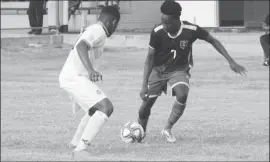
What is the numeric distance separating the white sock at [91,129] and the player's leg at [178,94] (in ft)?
3.70

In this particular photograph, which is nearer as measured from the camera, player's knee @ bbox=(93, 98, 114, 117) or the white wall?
player's knee @ bbox=(93, 98, 114, 117)

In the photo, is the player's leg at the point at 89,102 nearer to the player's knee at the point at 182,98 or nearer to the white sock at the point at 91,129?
the white sock at the point at 91,129

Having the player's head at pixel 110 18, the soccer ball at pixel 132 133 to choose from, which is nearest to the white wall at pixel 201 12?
the soccer ball at pixel 132 133

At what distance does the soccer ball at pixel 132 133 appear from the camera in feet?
28.9

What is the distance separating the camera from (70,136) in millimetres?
9281

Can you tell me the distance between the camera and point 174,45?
870cm

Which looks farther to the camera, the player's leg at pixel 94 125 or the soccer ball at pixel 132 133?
the soccer ball at pixel 132 133

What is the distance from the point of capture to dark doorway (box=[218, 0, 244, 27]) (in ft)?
85.8

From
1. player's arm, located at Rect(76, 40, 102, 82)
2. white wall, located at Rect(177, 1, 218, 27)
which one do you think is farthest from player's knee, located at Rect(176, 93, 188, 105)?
white wall, located at Rect(177, 1, 218, 27)

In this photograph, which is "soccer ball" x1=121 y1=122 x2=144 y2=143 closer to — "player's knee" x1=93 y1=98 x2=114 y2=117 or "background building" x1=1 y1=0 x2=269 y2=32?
"player's knee" x1=93 y1=98 x2=114 y2=117

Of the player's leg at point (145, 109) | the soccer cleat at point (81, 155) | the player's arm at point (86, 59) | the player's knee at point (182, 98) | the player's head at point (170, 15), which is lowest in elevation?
the soccer cleat at point (81, 155)

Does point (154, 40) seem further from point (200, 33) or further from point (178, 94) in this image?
point (178, 94)

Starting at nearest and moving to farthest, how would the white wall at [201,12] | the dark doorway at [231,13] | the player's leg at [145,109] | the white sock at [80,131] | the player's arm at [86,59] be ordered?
the player's arm at [86,59] < the white sock at [80,131] < the player's leg at [145,109] < the white wall at [201,12] < the dark doorway at [231,13]

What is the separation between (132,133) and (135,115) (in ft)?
7.24
